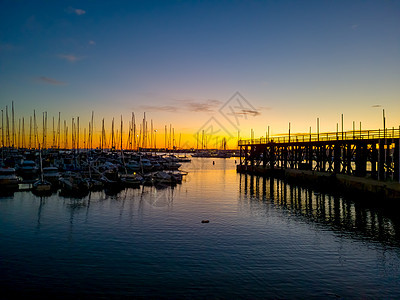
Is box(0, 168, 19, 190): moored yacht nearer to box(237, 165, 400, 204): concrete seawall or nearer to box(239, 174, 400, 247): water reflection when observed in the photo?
box(239, 174, 400, 247): water reflection

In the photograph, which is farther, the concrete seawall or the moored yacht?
the moored yacht

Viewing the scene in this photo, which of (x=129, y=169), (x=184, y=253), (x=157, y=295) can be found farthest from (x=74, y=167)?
(x=157, y=295)

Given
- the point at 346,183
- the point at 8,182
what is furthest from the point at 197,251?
the point at 8,182

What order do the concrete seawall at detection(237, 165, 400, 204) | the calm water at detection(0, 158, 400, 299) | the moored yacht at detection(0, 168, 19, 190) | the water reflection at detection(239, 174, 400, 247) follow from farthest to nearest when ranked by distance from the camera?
the moored yacht at detection(0, 168, 19, 190)
the concrete seawall at detection(237, 165, 400, 204)
the water reflection at detection(239, 174, 400, 247)
the calm water at detection(0, 158, 400, 299)

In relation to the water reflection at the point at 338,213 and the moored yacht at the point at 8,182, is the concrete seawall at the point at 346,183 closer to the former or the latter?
the water reflection at the point at 338,213

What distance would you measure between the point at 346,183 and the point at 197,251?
35935 millimetres

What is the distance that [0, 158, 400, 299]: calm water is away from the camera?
16.4 metres

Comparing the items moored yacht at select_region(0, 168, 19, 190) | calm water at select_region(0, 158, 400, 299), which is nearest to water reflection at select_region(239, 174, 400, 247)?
calm water at select_region(0, 158, 400, 299)

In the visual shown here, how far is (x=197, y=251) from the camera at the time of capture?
2214 cm

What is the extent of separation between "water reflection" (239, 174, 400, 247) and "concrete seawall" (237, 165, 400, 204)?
2.20 meters

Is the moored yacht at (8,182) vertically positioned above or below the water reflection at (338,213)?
above

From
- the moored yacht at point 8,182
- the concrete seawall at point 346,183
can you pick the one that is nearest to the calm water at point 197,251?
the concrete seawall at point 346,183

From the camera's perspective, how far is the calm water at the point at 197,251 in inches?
644

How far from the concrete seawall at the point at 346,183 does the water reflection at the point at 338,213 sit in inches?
86.7
